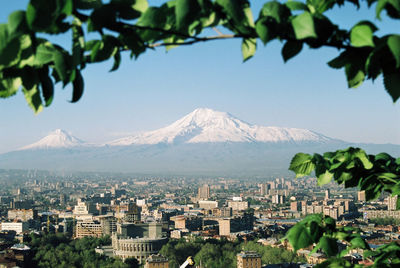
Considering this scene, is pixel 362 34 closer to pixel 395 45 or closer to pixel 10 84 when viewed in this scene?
pixel 395 45

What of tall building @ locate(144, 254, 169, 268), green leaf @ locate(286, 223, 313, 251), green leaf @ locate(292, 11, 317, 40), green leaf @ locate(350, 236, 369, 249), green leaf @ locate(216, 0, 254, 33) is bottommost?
tall building @ locate(144, 254, 169, 268)

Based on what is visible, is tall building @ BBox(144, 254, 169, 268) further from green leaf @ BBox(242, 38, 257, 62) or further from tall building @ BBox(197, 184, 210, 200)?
tall building @ BBox(197, 184, 210, 200)

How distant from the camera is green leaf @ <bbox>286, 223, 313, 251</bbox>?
65 centimetres

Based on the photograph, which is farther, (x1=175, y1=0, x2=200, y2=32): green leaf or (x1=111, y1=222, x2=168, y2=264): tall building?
(x1=111, y1=222, x2=168, y2=264): tall building

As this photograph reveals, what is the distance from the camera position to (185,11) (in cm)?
47

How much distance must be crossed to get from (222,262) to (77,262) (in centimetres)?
423

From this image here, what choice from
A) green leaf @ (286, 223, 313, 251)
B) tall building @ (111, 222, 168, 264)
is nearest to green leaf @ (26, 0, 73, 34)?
green leaf @ (286, 223, 313, 251)

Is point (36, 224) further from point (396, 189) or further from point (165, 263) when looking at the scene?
point (396, 189)

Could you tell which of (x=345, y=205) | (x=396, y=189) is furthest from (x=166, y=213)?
(x=396, y=189)

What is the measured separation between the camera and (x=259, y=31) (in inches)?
19.0

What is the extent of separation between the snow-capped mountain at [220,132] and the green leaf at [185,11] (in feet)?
347

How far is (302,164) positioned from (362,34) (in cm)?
A: 36

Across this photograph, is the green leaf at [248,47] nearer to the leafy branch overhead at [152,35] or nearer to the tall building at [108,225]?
the leafy branch overhead at [152,35]

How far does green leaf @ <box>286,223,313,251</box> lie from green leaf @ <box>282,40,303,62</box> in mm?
238
